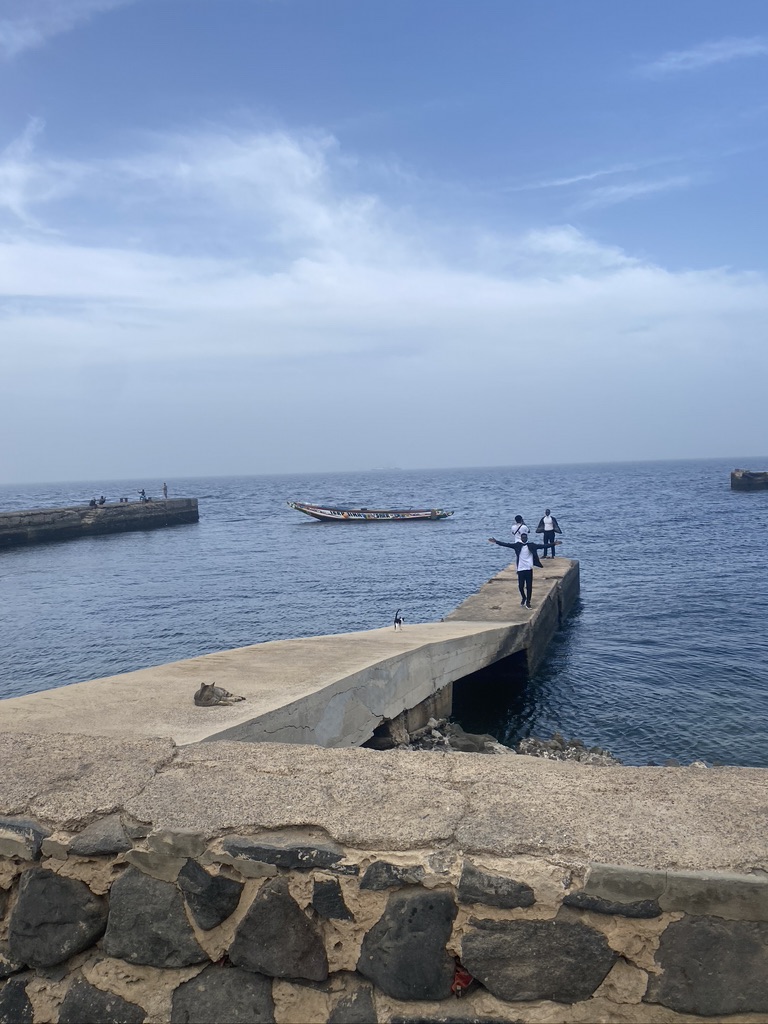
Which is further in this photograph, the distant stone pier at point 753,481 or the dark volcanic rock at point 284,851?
the distant stone pier at point 753,481

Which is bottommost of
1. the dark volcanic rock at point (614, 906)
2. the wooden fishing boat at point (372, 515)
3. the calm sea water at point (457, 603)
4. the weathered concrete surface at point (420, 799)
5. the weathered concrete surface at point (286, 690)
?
the calm sea water at point (457, 603)

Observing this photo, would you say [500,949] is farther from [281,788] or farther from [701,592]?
[701,592]

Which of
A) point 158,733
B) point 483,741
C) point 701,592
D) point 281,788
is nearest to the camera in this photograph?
point 281,788

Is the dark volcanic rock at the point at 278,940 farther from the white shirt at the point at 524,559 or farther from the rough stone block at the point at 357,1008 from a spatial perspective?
the white shirt at the point at 524,559

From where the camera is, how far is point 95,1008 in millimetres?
2787

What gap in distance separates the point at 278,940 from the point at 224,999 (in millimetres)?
289

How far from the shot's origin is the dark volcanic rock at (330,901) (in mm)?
2674

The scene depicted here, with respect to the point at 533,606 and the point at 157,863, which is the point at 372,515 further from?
the point at 157,863

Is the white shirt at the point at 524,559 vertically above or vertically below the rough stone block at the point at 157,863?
below

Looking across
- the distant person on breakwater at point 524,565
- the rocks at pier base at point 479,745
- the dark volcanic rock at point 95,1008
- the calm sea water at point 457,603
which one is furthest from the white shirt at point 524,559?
the dark volcanic rock at point 95,1008

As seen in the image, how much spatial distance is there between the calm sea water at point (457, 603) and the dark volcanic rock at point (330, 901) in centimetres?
817

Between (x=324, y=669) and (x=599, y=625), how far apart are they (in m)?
A: 11.7

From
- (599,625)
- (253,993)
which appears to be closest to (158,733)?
(253,993)

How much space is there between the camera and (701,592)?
21922mm
